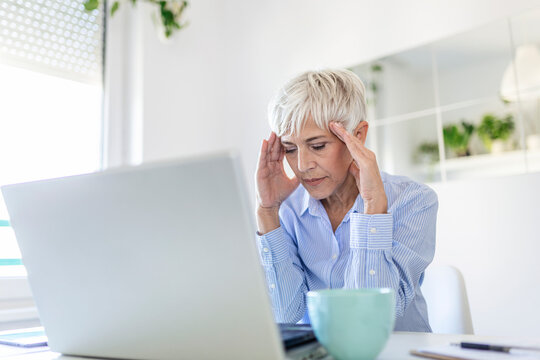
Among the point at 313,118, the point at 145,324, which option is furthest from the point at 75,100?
the point at 145,324

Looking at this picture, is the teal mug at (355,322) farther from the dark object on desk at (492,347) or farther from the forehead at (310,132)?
the forehead at (310,132)

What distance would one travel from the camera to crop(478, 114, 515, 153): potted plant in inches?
72.9

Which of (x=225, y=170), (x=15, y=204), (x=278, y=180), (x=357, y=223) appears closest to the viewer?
(x=225, y=170)

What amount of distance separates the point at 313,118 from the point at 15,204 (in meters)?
0.74

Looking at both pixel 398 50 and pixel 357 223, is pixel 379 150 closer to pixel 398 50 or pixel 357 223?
pixel 398 50

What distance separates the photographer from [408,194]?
1209mm

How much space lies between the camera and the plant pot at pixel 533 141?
5.81 ft

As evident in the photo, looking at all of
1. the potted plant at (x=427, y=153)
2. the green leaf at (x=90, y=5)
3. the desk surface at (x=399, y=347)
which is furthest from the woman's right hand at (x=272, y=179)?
the green leaf at (x=90, y=5)

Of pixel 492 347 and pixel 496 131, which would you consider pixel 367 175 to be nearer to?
pixel 492 347

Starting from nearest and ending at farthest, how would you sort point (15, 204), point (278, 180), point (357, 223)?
point (15, 204), point (357, 223), point (278, 180)

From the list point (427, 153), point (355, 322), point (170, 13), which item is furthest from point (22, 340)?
point (170, 13)

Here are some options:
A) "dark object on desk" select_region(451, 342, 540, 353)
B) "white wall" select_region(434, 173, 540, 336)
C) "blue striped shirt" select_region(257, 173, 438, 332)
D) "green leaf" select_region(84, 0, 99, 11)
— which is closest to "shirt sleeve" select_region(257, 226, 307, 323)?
"blue striped shirt" select_region(257, 173, 438, 332)

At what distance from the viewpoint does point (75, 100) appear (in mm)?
2240

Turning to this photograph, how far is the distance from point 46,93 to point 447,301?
1.78m
